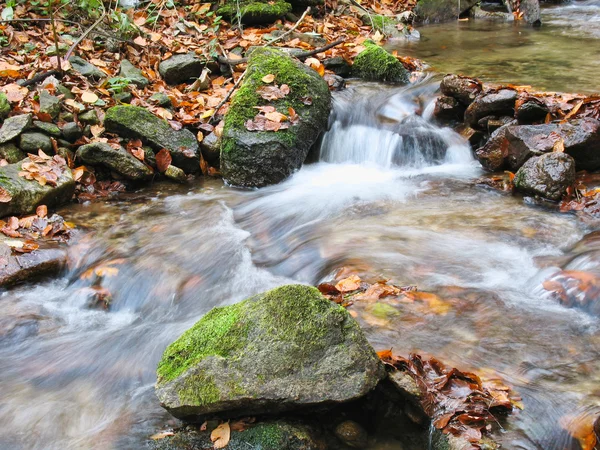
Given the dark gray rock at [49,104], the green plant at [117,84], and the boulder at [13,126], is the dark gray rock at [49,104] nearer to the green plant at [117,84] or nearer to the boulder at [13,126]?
the boulder at [13,126]

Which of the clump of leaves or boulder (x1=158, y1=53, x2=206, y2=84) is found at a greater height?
boulder (x1=158, y1=53, x2=206, y2=84)

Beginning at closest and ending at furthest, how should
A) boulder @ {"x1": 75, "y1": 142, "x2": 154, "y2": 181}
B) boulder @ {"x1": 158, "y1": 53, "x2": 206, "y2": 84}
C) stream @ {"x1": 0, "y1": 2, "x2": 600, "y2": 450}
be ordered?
1. stream @ {"x1": 0, "y1": 2, "x2": 600, "y2": 450}
2. boulder @ {"x1": 75, "y1": 142, "x2": 154, "y2": 181}
3. boulder @ {"x1": 158, "y1": 53, "x2": 206, "y2": 84}

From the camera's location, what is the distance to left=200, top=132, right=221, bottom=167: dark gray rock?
6.52m

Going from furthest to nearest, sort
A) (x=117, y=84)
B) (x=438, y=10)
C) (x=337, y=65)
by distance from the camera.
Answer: (x=438, y=10)
(x=337, y=65)
(x=117, y=84)

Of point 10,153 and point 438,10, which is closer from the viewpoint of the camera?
point 10,153

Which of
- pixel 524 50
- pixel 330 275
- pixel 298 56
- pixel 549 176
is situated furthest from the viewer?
pixel 524 50

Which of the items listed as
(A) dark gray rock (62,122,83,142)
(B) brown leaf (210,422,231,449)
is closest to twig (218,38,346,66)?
(A) dark gray rock (62,122,83,142)

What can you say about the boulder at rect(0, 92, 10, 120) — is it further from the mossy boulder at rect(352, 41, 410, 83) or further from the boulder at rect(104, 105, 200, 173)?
the mossy boulder at rect(352, 41, 410, 83)

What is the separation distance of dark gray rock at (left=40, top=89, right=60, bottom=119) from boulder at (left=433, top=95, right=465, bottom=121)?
459 cm

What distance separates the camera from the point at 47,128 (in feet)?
19.8

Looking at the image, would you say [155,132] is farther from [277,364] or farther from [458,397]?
[458,397]

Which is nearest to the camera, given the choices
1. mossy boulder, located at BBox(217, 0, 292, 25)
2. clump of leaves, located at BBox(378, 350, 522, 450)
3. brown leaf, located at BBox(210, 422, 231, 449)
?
clump of leaves, located at BBox(378, 350, 522, 450)

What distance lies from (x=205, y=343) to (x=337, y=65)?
20.9ft

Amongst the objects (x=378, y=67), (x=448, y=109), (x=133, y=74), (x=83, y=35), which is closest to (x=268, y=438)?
→ (x=448, y=109)
